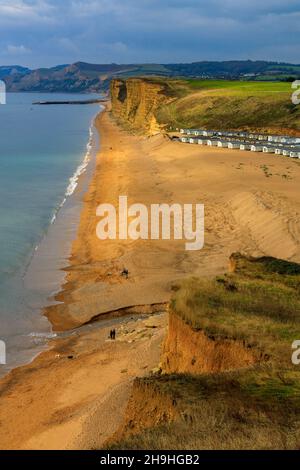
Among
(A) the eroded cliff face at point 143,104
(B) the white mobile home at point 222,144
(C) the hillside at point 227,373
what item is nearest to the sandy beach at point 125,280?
(C) the hillside at point 227,373

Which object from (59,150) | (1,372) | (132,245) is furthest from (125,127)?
(1,372)

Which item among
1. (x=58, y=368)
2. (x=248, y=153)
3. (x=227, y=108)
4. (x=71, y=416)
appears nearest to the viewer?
(x=71, y=416)

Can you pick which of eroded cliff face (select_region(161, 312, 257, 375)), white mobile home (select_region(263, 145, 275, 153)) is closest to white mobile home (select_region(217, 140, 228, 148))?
white mobile home (select_region(263, 145, 275, 153))

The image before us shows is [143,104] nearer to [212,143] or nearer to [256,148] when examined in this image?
[212,143]

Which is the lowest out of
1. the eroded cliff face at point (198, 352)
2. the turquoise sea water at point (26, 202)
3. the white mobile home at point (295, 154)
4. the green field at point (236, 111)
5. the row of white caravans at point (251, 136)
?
the turquoise sea water at point (26, 202)

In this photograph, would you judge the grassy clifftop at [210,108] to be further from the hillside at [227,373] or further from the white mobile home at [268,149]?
the hillside at [227,373]

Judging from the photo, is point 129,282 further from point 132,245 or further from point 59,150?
point 59,150

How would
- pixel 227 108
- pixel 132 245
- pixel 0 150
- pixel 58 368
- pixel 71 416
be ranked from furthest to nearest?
pixel 227 108 < pixel 0 150 < pixel 132 245 < pixel 58 368 < pixel 71 416
